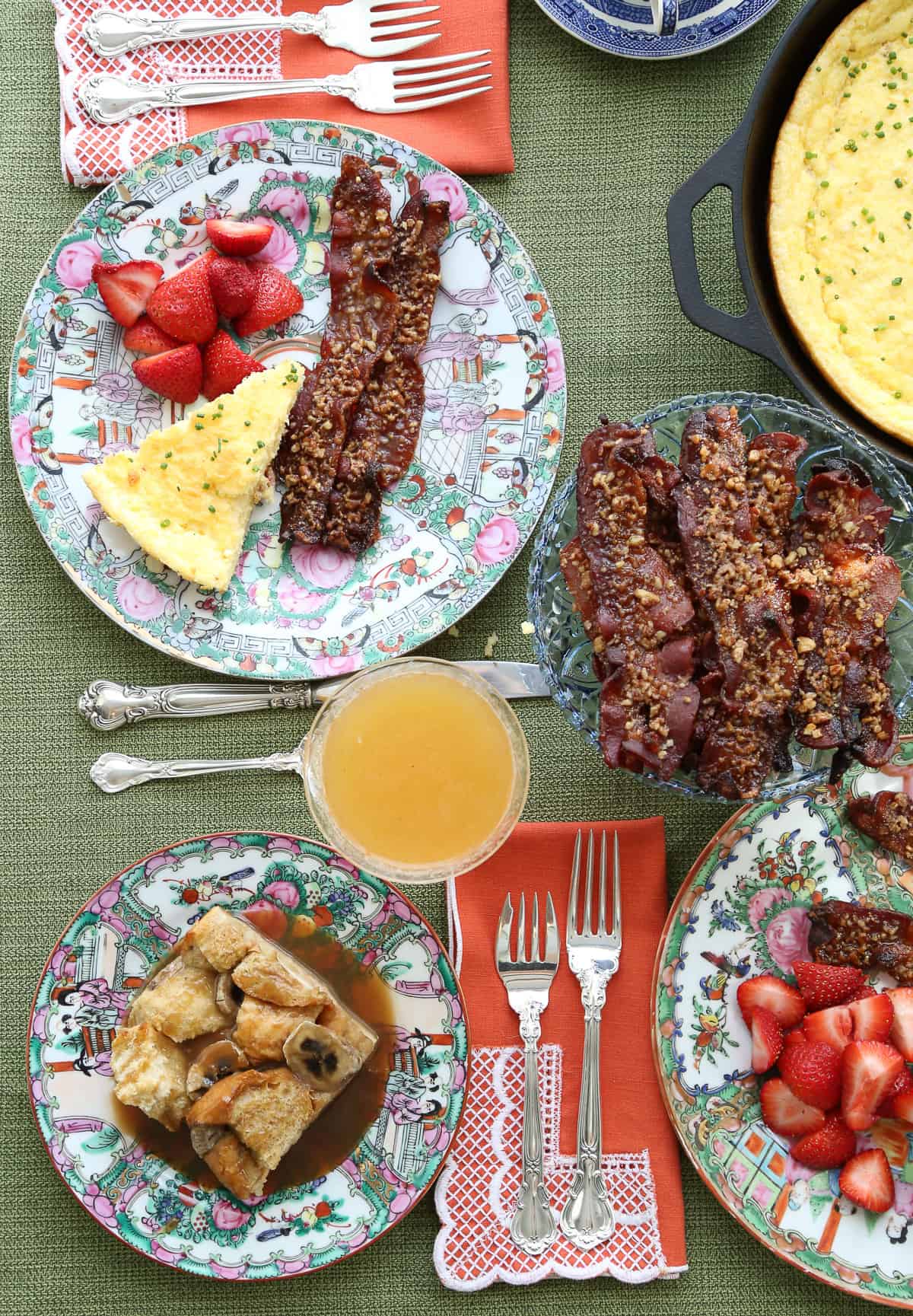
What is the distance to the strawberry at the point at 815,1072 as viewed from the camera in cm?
241

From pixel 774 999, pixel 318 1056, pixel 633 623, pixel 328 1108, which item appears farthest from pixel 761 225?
pixel 328 1108

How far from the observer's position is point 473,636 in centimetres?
267

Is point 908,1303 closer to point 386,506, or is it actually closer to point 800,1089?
point 800,1089

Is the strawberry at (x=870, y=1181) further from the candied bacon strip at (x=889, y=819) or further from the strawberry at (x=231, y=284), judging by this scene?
the strawberry at (x=231, y=284)

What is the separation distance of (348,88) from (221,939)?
81.3 inches

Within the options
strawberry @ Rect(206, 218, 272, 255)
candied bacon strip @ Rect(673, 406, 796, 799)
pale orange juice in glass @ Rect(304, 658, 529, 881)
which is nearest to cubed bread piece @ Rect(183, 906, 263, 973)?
pale orange juice in glass @ Rect(304, 658, 529, 881)

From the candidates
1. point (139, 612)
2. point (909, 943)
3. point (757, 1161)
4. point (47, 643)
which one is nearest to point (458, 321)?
point (139, 612)

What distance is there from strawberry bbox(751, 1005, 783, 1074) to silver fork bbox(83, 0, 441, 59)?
2.46 meters

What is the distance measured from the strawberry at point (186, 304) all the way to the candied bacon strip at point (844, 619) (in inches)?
57.8

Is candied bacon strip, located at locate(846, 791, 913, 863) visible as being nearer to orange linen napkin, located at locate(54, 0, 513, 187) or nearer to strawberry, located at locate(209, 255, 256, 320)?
orange linen napkin, located at locate(54, 0, 513, 187)

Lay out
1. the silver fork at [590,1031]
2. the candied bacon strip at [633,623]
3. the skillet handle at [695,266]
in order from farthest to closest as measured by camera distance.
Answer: the silver fork at [590,1031] < the skillet handle at [695,266] < the candied bacon strip at [633,623]

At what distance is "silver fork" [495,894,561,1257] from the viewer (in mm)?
2467

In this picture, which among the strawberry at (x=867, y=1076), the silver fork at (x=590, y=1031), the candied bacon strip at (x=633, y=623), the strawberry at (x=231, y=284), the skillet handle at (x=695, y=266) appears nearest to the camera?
the candied bacon strip at (x=633, y=623)

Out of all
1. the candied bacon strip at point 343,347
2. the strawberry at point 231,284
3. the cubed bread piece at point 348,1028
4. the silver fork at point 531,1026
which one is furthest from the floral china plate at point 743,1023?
the strawberry at point 231,284
